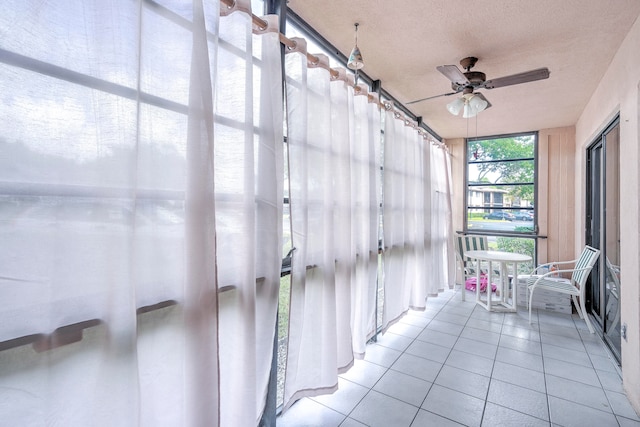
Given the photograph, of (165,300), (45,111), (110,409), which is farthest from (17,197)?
(110,409)

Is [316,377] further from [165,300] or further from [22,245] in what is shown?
[22,245]

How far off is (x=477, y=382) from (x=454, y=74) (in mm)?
2351

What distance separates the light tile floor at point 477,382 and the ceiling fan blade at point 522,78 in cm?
230

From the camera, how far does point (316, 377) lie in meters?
1.69

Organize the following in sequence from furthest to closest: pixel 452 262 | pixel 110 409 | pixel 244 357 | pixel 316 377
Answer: pixel 452 262 → pixel 316 377 → pixel 244 357 → pixel 110 409

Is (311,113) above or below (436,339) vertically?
above

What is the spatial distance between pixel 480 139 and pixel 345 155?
14.2 feet

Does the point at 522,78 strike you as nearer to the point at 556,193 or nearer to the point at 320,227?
the point at 320,227

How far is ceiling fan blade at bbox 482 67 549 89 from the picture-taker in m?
2.10

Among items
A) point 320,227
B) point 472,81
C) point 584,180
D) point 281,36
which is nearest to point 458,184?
point 584,180

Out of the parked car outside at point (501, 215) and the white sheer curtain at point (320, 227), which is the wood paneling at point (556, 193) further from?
the white sheer curtain at point (320, 227)

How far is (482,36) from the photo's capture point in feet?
6.95

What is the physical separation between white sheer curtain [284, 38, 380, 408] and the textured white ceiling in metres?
0.46

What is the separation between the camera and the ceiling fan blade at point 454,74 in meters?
2.09
